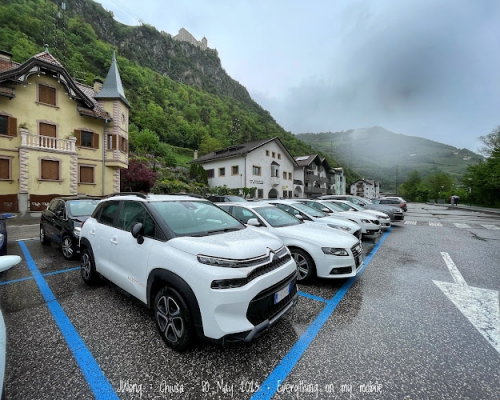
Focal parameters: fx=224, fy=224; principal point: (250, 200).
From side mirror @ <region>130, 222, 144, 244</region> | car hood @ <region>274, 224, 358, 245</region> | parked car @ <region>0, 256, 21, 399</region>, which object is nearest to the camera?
parked car @ <region>0, 256, 21, 399</region>

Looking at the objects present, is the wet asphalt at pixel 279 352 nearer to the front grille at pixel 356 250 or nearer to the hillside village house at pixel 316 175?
the front grille at pixel 356 250

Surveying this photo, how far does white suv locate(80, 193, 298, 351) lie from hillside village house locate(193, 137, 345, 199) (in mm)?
28185

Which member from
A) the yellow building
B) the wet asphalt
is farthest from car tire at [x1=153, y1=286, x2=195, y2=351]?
the yellow building

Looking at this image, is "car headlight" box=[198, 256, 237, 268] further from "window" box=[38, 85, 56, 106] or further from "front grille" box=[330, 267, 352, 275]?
"window" box=[38, 85, 56, 106]

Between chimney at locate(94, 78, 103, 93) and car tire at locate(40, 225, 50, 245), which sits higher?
chimney at locate(94, 78, 103, 93)

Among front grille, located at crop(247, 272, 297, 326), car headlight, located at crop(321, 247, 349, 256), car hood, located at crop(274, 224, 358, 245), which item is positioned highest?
car hood, located at crop(274, 224, 358, 245)

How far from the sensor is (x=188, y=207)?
11.5 ft

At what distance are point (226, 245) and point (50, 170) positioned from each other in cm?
2117

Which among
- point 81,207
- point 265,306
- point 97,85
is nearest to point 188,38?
point 97,85

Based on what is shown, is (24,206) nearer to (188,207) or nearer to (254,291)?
(188,207)

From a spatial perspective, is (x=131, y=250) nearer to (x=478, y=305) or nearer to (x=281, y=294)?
(x=281, y=294)

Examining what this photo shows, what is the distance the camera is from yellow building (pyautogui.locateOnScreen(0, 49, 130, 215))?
1578 cm

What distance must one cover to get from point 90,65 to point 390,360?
82.0m

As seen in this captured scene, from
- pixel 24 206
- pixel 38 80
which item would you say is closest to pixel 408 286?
pixel 24 206
